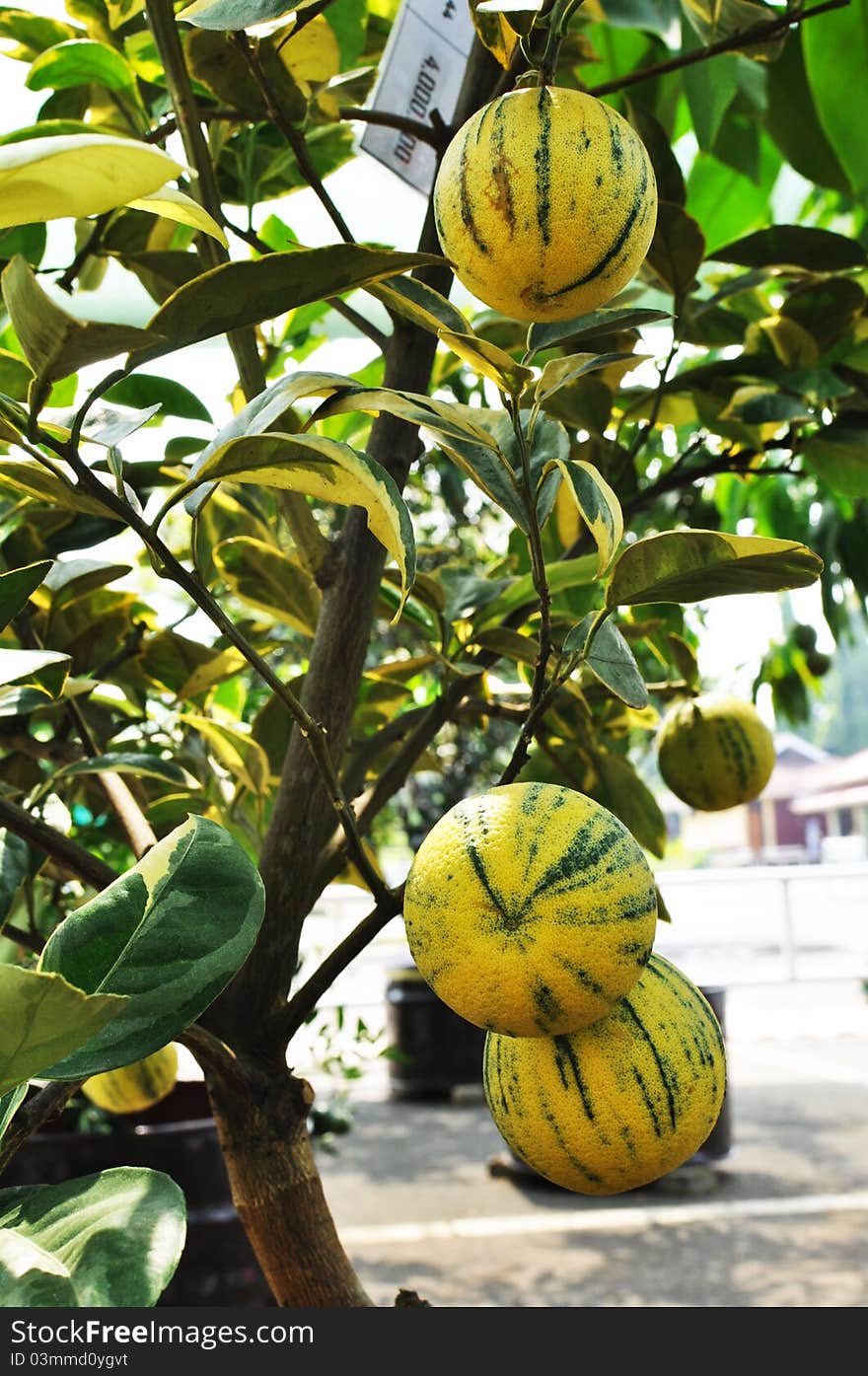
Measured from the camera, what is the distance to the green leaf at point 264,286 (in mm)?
351

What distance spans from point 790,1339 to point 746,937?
40.8 ft

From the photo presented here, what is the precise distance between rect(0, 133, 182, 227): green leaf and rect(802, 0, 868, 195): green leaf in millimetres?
636

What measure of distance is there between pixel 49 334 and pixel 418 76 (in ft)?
1.28

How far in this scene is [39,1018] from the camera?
276 millimetres

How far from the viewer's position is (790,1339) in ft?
2.01

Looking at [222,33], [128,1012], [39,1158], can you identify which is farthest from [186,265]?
[39,1158]

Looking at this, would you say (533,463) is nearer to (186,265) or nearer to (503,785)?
(503,785)

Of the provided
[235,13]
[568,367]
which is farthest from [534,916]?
[235,13]

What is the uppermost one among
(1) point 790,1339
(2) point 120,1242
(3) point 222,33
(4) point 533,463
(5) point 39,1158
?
(3) point 222,33

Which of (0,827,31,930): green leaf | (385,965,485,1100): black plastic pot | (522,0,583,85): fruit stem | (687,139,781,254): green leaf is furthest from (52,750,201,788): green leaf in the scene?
(385,965,485,1100): black plastic pot

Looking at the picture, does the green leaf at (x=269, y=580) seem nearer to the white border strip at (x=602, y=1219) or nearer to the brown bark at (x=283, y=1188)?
the brown bark at (x=283, y=1188)

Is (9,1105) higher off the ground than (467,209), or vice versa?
(467,209)

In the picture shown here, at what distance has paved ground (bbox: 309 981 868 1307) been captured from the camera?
2.13 metres

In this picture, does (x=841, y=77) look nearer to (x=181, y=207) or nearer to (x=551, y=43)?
(x=551, y=43)
